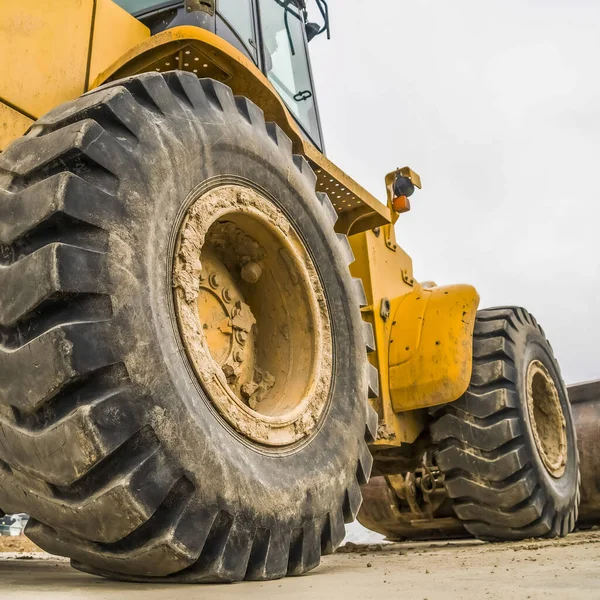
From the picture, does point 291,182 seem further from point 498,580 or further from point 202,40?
point 498,580

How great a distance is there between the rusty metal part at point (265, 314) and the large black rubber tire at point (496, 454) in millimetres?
1719

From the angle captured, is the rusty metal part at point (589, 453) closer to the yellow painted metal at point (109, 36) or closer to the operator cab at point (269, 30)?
the operator cab at point (269, 30)

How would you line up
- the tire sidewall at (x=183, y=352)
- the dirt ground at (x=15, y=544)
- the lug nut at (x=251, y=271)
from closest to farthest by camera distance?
the tire sidewall at (x=183, y=352)
the lug nut at (x=251, y=271)
the dirt ground at (x=15, y=544)

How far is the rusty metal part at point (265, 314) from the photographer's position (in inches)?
99.3

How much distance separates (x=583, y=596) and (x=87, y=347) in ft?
3.89

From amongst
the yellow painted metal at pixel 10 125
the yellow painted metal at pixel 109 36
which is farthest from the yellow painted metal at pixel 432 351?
the yellow painted metal at pixel 10 125

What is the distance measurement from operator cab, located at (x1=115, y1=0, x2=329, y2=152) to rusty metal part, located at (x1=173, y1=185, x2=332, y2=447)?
83cm

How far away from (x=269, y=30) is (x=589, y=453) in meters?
4.26

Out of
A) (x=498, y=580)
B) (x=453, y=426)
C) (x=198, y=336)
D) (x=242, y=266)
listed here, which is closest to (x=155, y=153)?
(x=198, y=336)

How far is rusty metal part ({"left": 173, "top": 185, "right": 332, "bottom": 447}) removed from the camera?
252cm

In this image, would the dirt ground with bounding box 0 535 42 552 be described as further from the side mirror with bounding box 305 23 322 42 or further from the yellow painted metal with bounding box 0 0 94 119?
the yellow painted metal with bounding box 0 0 94 119

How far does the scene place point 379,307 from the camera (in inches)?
170

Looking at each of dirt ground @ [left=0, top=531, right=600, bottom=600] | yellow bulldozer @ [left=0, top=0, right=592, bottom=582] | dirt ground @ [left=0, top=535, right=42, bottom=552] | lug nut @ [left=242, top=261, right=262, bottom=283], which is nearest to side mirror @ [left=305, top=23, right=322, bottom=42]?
yellow bulldozer @ [left=0, top=0, right=592, bottom=582]

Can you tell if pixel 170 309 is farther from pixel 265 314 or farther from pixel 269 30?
pixel 269 30
